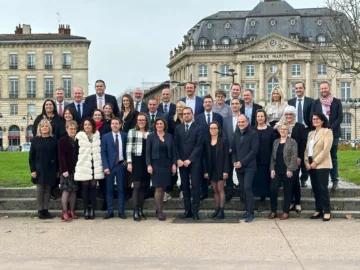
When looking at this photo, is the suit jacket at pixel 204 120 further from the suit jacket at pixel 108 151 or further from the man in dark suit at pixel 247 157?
the suit jacket at pixel 108 151

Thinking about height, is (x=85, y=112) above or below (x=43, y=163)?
above

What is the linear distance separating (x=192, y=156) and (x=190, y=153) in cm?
10

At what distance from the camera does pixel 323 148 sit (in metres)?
9.72

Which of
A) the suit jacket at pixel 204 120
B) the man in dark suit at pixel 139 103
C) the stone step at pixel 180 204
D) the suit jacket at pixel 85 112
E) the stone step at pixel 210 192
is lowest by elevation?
the stone step at pixel 180 204

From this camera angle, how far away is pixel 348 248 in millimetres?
7551

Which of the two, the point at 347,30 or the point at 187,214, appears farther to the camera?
the point at 347,30

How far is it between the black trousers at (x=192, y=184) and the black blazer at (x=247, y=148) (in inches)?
32.8

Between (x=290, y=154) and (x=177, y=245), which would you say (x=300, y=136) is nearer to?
(x=290, y=154)

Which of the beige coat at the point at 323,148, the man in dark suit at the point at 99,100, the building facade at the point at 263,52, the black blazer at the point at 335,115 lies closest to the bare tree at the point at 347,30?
the black blazer at the point at 335,115

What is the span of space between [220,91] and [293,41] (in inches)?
3314

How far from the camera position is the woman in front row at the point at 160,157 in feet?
32.1

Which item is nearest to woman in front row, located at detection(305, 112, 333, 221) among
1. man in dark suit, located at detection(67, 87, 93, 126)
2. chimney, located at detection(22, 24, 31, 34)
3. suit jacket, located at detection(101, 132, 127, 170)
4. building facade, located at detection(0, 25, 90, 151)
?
suit jacket, located at detection(101, 132, 127, 170)

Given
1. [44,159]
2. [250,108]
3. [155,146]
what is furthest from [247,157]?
[44,159]

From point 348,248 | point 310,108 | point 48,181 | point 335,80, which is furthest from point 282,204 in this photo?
point 335,80
